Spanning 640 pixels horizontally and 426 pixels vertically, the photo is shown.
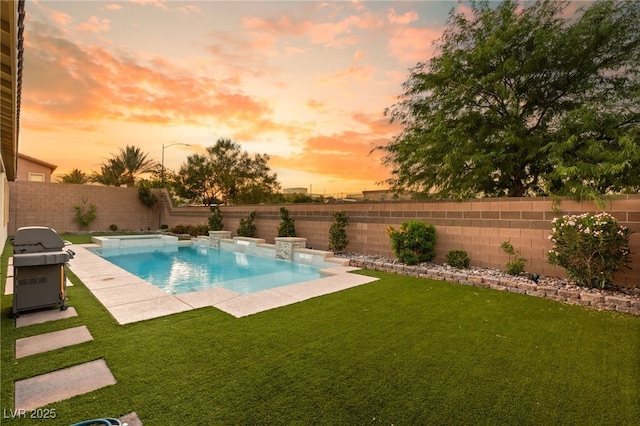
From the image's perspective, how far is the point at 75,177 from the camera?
30188 mm

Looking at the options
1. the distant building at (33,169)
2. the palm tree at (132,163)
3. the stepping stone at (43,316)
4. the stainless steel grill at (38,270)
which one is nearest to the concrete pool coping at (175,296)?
the stepping stone at (43,316)

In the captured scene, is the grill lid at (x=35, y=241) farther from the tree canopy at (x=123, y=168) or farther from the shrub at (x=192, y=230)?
the tree canopy at (x=123, y=168)

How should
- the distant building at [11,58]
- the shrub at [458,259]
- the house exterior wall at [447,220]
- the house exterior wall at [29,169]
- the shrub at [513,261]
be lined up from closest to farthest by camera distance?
the distant building at [11,58] → the house exterior wall at [447,220] → the shrub at [513,261] → the shrub at [458,259] → the house exterior wall at [29,169]

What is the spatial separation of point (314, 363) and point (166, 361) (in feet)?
4.47

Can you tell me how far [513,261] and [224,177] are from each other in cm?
2185

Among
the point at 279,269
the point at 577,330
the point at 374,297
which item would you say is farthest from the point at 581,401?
the point at 279,269

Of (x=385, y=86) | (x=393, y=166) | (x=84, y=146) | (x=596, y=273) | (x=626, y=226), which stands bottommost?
(x=596, y=273)

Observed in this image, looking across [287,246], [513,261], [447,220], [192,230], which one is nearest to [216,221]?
[192,230]

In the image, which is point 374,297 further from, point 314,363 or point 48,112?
point 48,112

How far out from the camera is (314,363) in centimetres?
274

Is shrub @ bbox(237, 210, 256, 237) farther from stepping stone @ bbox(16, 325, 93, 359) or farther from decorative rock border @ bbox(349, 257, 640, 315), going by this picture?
stepping stone @ bbox(16, 325, 93, 359)

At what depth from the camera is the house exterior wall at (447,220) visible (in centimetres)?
590

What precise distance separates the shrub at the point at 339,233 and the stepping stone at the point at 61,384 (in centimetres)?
764

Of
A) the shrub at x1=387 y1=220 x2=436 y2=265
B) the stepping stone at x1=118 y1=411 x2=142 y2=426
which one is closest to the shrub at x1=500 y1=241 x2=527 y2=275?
the shrub at x1=387 y1=220 x2=436 y2=265
